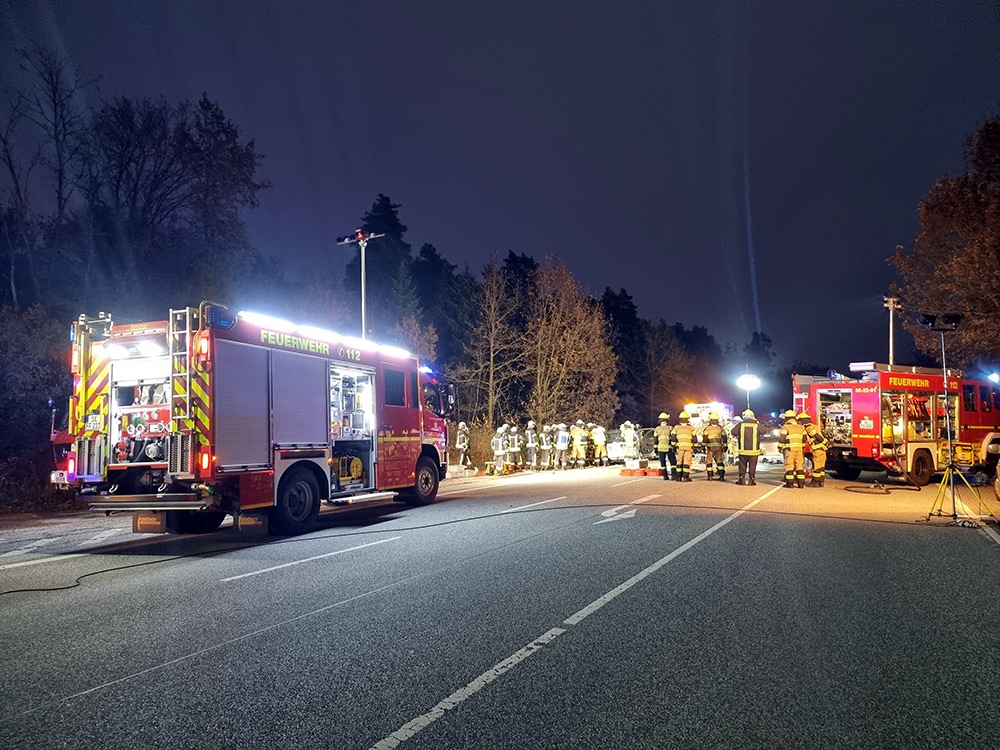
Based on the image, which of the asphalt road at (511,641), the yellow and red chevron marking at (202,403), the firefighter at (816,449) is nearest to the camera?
the asphalt road at (511,641)

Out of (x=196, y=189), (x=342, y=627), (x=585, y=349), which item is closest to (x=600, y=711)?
(x=342, y=627)

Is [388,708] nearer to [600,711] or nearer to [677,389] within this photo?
[600,711]

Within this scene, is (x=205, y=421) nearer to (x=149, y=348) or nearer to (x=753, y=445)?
(x=149, y=348)

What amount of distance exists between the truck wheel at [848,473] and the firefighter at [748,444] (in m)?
3.76

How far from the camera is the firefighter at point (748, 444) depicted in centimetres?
1692

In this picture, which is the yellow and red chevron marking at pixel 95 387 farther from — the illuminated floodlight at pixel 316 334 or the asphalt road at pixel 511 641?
the illuminated floodlight at pixel 316 334

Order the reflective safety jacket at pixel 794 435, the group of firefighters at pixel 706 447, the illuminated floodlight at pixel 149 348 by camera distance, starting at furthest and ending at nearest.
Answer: the group of firefighters at pixel 706 447 < the reflective safety jacket at pixel 794 435 < the illuminated floodlight at pixel 149 348

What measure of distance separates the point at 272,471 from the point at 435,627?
5607 mm

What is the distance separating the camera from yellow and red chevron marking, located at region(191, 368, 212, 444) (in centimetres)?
914

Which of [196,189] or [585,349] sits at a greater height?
[196,189]

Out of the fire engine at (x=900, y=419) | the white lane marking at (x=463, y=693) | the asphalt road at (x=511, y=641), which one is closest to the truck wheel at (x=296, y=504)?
the asphalt road at (x=511, y=641)

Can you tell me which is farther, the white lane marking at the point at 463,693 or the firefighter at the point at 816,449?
the firefighter at the point at 816,449

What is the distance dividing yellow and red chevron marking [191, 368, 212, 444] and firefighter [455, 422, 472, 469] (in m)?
15.1

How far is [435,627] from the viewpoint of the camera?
16.9ft
